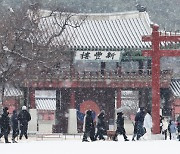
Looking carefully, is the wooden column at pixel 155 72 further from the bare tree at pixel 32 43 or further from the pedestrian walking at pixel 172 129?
the bare tree at pixel 32 43

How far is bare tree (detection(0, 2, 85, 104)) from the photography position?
3128cm

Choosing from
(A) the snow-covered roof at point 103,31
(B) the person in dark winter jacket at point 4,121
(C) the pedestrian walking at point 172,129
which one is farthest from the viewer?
(A) the snow-covered roof at point 103,31

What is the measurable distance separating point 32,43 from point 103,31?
6.25 m

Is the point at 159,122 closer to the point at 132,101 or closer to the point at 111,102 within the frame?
the point at 111,102

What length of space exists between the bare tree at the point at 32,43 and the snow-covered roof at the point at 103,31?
108 mm

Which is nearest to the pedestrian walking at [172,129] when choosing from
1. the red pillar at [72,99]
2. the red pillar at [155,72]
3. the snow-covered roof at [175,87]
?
the red pillar at [155,72]

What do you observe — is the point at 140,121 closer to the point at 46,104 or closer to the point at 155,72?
the point at 155,72

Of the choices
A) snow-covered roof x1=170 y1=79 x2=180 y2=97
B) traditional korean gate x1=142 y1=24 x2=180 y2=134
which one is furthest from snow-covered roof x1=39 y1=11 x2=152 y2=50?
traditional korean gate x1=142 y1=24 x2=180 y2=134

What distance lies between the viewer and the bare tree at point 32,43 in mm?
31281

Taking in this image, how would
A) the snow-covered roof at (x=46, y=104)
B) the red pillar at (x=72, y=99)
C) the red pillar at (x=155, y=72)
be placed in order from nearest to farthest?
the red pillar at (x=155, y=72)
the red pillar at (x=72, y=99)
the snow-covered roof at (x=46, y=104)

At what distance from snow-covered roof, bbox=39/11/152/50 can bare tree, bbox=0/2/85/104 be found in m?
0.11

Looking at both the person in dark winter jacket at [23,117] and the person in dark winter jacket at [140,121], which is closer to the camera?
the person in dark winter jacket at [140,121]

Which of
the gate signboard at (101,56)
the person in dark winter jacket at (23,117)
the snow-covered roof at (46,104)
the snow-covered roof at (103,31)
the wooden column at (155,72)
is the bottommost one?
the person in dark winter jacket at (23,117)

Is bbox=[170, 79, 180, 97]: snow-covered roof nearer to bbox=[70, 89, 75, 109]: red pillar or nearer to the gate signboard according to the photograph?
the gate signboard
